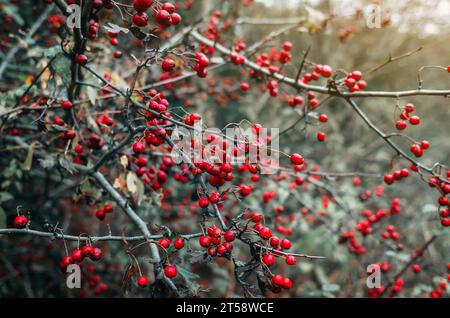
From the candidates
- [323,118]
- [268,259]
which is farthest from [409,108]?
[268,259]

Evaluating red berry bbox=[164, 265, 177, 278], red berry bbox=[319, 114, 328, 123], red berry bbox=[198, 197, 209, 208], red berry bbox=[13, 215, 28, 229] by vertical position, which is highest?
red berry bbox=[319, 114, 328, 123]

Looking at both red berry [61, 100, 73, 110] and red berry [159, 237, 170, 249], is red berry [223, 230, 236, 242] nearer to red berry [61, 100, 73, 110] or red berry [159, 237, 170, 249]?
red berry [159, 237, 170, 249]

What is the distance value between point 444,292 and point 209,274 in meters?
3.06

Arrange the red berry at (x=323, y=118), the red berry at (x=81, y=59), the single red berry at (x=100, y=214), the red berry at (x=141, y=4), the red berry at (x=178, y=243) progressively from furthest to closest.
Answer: the red berry at (x=323, y=118)
the single red berry at (x=100, y=214)
the red berry at (x=81, y=59)
the red berry at (x=178, y=243)
the red berry at (x=141, y=4)

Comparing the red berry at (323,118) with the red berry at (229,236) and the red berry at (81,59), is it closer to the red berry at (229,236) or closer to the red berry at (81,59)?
the red berry at (229,236)

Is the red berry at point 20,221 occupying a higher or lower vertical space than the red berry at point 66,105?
lower

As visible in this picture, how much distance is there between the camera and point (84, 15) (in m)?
1.71

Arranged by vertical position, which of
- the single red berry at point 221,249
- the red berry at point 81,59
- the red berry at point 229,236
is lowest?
the single red berry at point 221,249

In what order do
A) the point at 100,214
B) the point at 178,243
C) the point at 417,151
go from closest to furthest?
the point at 178,243 → the point at 417,151 → the point at 100,214

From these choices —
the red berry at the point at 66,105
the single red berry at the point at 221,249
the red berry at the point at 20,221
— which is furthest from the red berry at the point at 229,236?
the red berry at the point at 66,105

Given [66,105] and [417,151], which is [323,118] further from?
[66,105]

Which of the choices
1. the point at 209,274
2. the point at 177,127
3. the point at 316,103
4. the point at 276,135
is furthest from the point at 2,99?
the point at 209,274

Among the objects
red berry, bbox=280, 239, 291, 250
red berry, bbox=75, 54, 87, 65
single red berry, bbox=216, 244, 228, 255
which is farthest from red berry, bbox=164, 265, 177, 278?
red berry, bbox=75, 54, 87, 65
